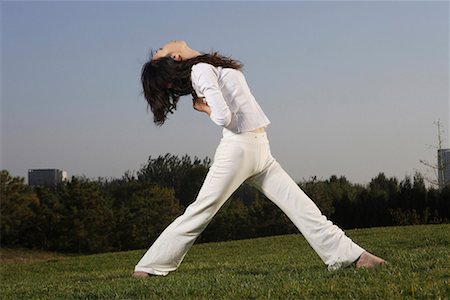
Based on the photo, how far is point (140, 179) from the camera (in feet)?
106

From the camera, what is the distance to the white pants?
225 inches

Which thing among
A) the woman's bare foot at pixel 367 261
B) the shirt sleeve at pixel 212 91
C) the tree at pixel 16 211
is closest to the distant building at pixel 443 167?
the tree at pixel 16 211

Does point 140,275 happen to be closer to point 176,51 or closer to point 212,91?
point 212,91

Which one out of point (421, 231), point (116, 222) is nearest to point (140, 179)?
point (116, 222)

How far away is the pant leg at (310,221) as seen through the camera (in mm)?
5789

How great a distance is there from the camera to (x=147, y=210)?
30125mm

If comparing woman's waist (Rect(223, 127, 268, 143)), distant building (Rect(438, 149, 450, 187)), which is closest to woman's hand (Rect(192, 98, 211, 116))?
woman's waist (Rect(223, 127, 268, 143))

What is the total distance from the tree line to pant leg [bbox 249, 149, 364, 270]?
72.4ft

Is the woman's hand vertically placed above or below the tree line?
above

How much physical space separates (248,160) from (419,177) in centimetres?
2405

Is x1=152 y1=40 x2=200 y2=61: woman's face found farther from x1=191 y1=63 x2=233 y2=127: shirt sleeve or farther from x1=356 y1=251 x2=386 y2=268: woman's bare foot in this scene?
x1=356 y1=251 x2=386 y2=268: woman's bare foot

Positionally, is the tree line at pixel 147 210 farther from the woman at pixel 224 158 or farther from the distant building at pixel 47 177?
the woman at pixel 224 158

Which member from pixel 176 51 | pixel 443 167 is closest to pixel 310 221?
pixel 176 51

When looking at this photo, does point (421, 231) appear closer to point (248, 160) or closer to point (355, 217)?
point (355, 217)
